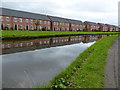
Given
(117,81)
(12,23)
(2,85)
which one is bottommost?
(2,85)

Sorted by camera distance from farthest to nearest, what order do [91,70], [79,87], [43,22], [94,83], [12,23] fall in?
[43,22], [12,23], [91,70], [94,83], [79,87]

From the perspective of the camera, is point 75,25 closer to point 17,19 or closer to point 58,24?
point 58,24

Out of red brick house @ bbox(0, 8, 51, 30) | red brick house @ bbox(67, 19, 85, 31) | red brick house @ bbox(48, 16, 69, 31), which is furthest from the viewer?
red brick house @ bbox(67, 19, 85, 31)

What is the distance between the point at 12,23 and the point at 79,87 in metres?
45.7

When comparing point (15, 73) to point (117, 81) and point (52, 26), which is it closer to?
point (117, 81)

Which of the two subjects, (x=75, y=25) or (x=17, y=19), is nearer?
(x=17, y=19)

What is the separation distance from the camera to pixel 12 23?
149ft

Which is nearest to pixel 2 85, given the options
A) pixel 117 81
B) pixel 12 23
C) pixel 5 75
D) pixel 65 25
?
pixel 5 75

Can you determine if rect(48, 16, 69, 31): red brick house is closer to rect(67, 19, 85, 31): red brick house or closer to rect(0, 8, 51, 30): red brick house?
rect(67, 19, 85, 31): red brick house

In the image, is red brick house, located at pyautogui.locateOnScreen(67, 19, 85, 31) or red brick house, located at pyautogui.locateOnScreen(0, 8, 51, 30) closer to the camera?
red brick house, located at pyautogui.locateOnScreen(0, 8, 51, 30)

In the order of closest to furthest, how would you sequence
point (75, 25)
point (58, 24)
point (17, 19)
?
point (17, 19) → point (58, 24) → point (75, 25)

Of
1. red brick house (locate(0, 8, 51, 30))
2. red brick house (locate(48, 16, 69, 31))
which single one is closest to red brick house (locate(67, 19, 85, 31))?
red brick house (locate(48, 16, 69, 31))

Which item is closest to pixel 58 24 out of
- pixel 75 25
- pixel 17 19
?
pixel 75 25

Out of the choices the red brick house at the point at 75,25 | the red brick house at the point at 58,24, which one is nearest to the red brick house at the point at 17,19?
the red brick house at the point at 58,24
